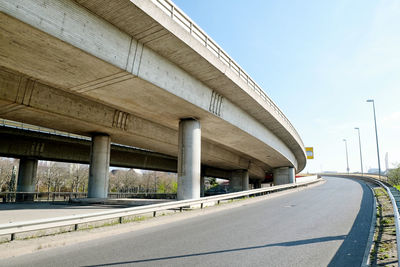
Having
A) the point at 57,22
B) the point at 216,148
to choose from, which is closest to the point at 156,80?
the point at 57,22

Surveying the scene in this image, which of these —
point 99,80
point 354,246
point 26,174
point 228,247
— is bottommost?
point 228,247

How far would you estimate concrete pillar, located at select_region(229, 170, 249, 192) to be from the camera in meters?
47.1

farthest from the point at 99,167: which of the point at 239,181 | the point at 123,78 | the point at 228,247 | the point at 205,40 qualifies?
the point at 239,181

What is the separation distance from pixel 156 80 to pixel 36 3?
202 inches

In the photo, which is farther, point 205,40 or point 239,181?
point 239,181

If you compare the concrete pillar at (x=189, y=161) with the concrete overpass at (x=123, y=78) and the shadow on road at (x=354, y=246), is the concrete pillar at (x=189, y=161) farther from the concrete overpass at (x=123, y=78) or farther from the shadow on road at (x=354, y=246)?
the shadow on road at (x=354, y=246)

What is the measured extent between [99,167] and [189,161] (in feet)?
31.7

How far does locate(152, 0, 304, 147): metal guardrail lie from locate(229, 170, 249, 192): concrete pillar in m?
28.1

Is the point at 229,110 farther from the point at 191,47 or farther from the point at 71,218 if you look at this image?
the point at 71,218

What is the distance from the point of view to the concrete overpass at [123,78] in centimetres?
872

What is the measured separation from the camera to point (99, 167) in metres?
22.1

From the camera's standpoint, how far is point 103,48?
958 cm

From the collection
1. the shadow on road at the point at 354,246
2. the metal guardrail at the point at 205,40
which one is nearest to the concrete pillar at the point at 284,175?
the metal guardrail at the point at 205,40

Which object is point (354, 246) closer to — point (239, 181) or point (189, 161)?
point (189, 161)
